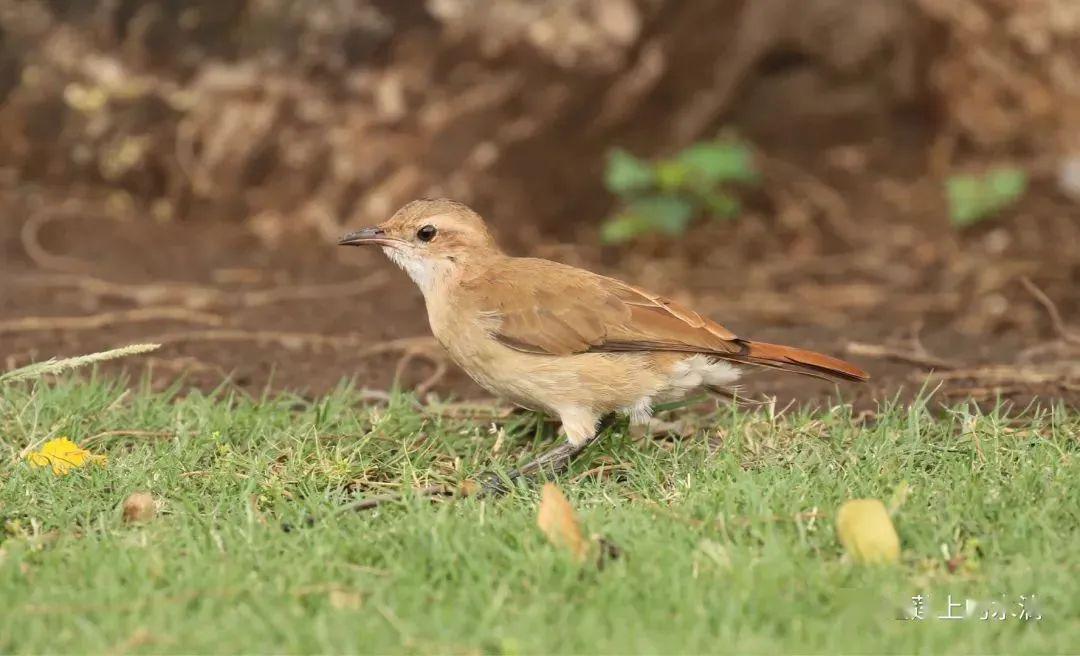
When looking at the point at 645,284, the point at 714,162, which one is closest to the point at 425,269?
the point at 645,284

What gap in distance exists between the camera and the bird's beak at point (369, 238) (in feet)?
18.7

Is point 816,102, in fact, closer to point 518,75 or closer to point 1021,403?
point 518,75

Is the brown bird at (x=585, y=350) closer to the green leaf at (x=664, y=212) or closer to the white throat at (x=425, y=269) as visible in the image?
the white throat at (x=425, y=269)

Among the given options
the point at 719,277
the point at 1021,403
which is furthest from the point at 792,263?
the point at 1021,403

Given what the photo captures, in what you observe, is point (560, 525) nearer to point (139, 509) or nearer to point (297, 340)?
point (139, 509)

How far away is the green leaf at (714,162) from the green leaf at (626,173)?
0.91ft

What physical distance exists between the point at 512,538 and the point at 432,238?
173cm

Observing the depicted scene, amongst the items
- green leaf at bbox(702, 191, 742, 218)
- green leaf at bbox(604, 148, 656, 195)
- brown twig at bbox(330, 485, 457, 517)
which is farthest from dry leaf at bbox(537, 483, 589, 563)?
green leaf at bbox(702, 191, 742, 218)

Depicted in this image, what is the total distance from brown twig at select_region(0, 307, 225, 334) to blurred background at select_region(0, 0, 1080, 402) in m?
0.46

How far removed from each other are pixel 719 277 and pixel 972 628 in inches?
234

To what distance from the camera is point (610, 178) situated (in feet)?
30.5

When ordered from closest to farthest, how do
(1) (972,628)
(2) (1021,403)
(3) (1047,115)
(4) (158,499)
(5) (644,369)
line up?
1. (1) (972,628)
2. (4) (158,499)
3. (5) (644,369)
4. (2) (1021,403)
5. (3) (1047,115)

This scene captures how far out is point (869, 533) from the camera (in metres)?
4.09

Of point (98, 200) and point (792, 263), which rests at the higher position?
point (98, 200)
